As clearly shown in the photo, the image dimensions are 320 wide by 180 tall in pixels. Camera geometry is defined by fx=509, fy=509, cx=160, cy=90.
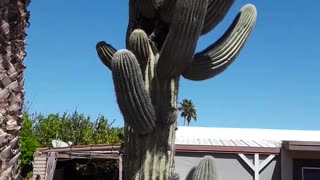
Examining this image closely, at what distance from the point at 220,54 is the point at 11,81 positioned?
8.86 feet

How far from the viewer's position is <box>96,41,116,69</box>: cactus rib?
635 cm

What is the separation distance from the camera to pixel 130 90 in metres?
5.14

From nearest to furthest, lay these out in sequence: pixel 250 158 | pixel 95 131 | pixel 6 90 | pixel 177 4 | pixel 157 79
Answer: pixel 6 90 < pixel 177 4 < pixel 157 79 < pixel 250 158 < pixel 95 131

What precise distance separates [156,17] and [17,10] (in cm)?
207

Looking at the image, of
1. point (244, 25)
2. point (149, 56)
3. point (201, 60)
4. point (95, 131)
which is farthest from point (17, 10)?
point (95, 131)

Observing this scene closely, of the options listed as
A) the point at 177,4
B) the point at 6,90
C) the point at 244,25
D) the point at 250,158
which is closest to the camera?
the point at 6,90

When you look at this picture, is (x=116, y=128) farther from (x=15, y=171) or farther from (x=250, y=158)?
(x=15, y=171)

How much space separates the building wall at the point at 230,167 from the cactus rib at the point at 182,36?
6.98 metres

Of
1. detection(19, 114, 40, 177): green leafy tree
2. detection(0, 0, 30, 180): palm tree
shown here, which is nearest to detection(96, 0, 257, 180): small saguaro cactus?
detection(0, 0, 30, 180): palm tree

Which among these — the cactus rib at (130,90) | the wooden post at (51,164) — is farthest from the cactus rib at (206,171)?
the wooden post at (51,164)

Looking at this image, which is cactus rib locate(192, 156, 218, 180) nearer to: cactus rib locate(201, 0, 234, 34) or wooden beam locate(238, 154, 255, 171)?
cactus rib locate(201, 0, 234, 34)

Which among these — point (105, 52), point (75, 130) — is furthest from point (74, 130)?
point (105, 52)

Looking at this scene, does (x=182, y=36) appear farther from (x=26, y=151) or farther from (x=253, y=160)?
(x=26, y=151)

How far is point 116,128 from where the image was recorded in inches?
1096
